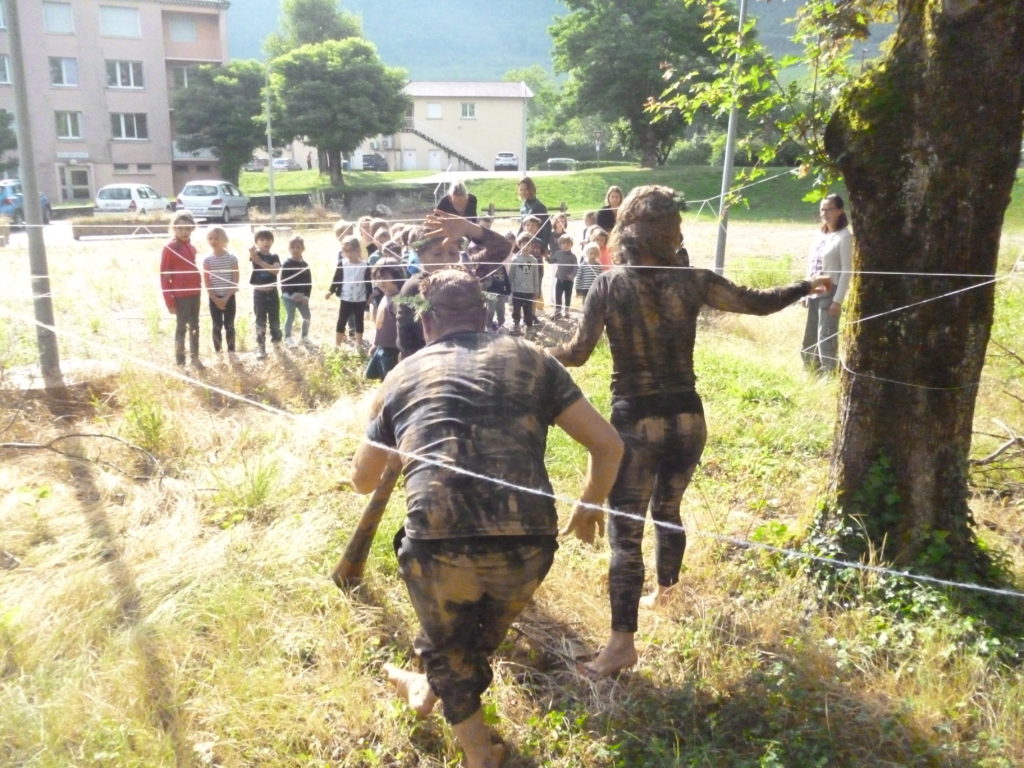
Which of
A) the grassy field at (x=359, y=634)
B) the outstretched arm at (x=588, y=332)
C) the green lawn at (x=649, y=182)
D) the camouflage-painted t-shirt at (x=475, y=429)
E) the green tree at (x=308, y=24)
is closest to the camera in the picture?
the camouflage-painted t-shirt at (x=475, y=429)

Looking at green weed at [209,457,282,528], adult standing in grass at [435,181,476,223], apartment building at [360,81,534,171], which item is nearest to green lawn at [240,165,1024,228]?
apartment building at [360,81,534,171]

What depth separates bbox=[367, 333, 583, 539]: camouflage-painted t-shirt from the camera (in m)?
2.49

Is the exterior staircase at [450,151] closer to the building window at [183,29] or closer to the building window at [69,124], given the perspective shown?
the building window at [183,29]

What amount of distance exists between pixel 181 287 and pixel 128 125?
4024cm

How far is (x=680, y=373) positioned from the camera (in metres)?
3.28

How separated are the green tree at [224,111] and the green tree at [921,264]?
133 ft

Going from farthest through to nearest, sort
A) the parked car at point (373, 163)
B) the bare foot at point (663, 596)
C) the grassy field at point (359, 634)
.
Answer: the parked car at point (373, 163), the bare foot at point (663, 596), the grassy field at point (359, 634)

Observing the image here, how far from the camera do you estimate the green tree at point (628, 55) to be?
39656 mm

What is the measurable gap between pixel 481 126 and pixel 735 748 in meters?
61.3

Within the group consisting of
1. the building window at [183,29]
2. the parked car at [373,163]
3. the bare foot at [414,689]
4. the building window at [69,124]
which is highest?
the building window at [183,29]

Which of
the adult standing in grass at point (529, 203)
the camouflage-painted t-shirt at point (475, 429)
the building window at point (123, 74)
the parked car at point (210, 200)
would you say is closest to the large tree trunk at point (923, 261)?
the camouflage-painted t-shirt at point (475, 429)

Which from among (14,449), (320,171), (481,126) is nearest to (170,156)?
(320,171)

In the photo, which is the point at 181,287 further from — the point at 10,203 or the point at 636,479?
the point at 10,203

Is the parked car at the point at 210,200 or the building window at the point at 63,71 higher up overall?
the building window at the point at 63,71
